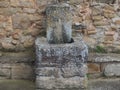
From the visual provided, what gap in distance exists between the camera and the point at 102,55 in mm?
4953

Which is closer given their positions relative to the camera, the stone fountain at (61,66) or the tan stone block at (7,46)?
the stone fountain at (61,66)

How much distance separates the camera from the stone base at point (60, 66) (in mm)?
4277

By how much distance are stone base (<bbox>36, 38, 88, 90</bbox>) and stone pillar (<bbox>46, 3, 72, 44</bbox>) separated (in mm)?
311

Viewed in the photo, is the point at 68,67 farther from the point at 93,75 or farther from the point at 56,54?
the point at 93,75

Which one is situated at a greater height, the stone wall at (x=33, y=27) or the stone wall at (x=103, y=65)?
the stone wall at (x=33, y=27)

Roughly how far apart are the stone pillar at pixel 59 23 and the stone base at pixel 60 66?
311 mm

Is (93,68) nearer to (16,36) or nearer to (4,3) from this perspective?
(16,36)

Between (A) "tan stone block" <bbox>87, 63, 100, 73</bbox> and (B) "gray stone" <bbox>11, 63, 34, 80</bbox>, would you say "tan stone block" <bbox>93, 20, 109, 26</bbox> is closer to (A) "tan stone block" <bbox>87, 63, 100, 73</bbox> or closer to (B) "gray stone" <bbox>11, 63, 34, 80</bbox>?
(A) "tan stone block" <bbox>87, 63, 100, 73</bbox>

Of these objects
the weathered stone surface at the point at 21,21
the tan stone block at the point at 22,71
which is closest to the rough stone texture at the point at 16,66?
the tan stone block at the point at 22,71

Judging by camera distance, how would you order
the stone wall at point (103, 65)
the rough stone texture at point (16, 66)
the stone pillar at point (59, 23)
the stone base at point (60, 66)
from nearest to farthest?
the stone base at point (60, 66) → the stone pillar at point (59, 23) → the rough stone texture at point (16, 66) → the stone wall at point (103, 65)

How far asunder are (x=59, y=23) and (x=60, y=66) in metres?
0.64

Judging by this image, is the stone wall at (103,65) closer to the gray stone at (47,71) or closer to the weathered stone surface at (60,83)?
the weathered stone surface at (60,83)

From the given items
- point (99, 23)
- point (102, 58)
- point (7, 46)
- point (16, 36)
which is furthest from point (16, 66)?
point (99, 23)

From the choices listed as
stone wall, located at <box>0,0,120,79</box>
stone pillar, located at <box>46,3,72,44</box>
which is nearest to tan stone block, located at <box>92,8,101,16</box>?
stone wall, located at <box>0,0,120,79</box>
